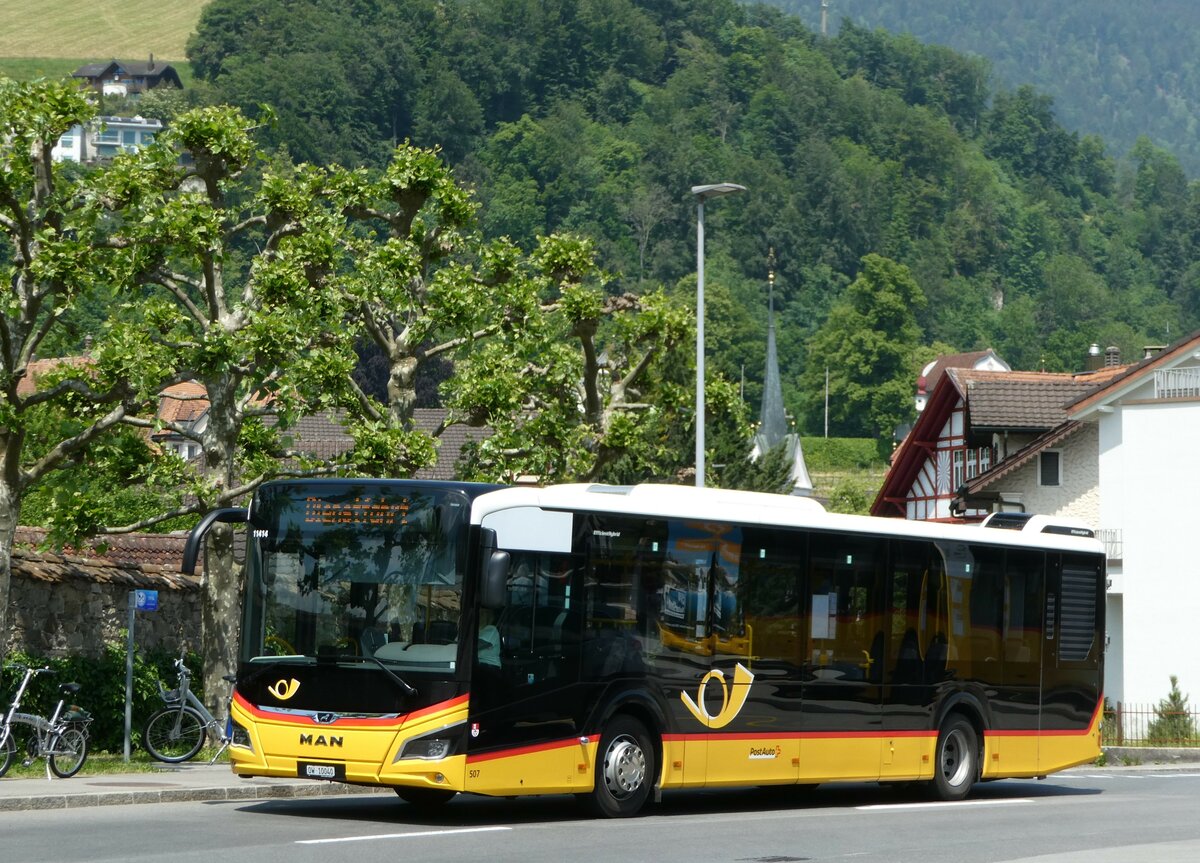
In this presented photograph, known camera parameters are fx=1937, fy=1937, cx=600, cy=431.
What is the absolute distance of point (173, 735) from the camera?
→ 69.5ft

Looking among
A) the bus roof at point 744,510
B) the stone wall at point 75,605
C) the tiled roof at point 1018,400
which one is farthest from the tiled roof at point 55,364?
the tiled roof at point 1018,400

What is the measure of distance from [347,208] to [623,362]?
19.1 ft

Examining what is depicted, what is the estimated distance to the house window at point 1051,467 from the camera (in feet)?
156

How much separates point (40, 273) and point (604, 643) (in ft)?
26.7

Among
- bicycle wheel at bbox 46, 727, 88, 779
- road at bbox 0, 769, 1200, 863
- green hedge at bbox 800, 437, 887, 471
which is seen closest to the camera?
road at bbox 0, 769, 1200, 863

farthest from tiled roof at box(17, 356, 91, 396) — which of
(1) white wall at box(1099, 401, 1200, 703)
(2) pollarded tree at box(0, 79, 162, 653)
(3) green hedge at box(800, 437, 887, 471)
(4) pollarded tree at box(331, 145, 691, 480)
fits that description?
(3) green hedge at box(800, 437, 887, 471)

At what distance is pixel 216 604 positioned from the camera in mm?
22938

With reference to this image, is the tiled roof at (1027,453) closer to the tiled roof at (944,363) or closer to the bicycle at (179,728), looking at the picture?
the bicycle at (179,728)

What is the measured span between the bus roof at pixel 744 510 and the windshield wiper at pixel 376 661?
137 centimetres

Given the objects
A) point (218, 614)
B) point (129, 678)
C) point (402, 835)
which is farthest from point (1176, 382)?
point (402, 835)

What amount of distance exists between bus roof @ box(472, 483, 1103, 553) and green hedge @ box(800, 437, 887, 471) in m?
123

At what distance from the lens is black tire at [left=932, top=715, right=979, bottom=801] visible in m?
20.0

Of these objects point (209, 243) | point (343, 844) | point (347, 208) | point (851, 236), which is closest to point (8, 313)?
point (209, 243)

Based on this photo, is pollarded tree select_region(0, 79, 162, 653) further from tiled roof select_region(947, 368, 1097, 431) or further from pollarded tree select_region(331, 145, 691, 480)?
tiled roof select_region(947, 368, 1097, 431)
